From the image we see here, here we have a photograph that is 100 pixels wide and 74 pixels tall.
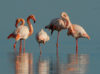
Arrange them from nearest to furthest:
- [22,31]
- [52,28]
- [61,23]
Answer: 1. [22,31]
2. [61,23]
3. [52,28]

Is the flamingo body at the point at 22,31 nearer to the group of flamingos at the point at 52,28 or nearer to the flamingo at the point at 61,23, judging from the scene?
the group of flamingos at the point at 52,28

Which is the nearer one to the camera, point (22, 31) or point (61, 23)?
point (22, 31)

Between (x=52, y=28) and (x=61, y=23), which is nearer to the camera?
(x=61, y=23)

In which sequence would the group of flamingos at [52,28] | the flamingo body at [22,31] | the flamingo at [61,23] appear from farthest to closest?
1. the flamingo at [61,23]
2. the flamingo body at [22,31]
3. the group of flamingos at [52,28]

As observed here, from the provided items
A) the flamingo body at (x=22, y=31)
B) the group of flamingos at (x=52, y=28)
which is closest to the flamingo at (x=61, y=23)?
the group of flamingos at (x=52, y=28)

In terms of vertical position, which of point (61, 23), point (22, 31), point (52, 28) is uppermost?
point (61, 23)

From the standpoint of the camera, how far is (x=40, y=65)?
9781 mm

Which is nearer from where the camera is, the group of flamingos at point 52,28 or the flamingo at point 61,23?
the group of flamingos at point 52,28

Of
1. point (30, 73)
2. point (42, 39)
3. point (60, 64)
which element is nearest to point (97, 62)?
point (60, 64)

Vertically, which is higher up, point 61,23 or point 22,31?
point 61,23

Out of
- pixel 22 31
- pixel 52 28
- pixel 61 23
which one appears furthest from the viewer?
pixel 52 28

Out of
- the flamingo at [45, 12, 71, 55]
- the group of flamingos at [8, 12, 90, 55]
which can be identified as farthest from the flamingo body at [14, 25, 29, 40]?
the flamingo at [45, 12, 71, 55]

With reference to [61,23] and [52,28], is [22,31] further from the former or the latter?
[52,28]

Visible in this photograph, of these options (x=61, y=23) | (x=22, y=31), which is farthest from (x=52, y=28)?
(x=22, y=31)
